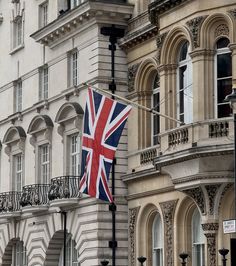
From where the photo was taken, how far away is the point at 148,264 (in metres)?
43.8

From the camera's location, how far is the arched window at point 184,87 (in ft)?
131

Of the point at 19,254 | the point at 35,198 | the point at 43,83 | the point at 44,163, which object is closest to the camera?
the point at 35,198

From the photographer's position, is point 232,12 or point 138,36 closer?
point 232,12

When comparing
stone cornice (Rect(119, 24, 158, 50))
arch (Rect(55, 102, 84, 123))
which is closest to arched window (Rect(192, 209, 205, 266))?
stone cornice (Rect(119, 24, 158, 50))

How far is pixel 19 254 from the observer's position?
5362 centimetres

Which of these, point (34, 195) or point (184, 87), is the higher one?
point (184, 87)

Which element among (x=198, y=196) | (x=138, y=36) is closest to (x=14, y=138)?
(x=138, y=36)

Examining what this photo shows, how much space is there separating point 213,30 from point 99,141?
5986 mm

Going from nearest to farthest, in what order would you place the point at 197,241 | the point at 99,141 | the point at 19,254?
the point at 197,241
the point at 99,141
the point at 19,254

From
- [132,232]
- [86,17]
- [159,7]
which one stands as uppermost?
[86,17]

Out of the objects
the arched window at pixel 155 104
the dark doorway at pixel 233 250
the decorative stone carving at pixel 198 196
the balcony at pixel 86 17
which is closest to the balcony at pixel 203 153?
the decorative stone carving at pixel 198 196

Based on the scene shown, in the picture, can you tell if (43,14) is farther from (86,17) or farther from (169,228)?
(169,228)

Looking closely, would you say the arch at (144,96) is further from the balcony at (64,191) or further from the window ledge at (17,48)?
the window ledge at (17,48)

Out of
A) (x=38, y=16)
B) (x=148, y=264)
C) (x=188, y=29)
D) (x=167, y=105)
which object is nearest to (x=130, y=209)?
(x=148, y=264)
